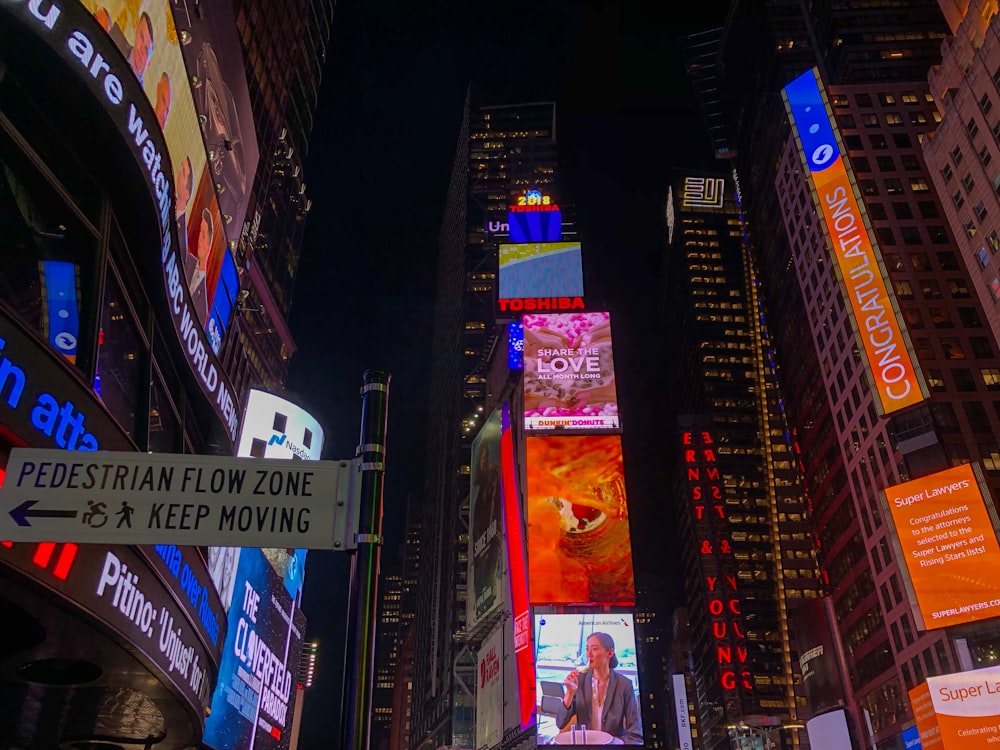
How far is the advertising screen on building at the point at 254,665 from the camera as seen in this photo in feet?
39.5

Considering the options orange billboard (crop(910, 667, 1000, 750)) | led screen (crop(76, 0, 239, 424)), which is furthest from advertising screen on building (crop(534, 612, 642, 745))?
led screen (crop(76, 0, 239, 424))

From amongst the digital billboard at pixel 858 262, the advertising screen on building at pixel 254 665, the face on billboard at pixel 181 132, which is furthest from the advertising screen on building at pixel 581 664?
the face on billboard at pixel 181 132

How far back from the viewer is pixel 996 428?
73.2m

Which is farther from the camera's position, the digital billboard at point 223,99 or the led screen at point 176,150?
the digital billboard at point 223,99

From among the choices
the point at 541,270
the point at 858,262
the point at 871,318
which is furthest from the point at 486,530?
the point at 858,262

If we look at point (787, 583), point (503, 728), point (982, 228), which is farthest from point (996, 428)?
point (787, 583)

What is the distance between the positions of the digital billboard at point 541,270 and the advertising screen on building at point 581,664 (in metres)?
29.4

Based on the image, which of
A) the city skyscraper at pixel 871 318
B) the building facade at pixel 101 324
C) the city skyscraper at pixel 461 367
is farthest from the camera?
the city skyscraper at pixel 461 367

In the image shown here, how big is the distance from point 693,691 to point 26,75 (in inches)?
7778

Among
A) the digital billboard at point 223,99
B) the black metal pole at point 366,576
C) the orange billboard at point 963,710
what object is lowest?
the black metal pole at point 366,576

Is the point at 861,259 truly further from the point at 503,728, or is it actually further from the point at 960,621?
the point at 503,728

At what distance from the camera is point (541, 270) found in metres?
68.2

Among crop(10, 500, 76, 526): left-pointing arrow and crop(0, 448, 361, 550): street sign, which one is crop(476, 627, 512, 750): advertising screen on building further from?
crop(10, 500, 76, 526): left-pointing arrow

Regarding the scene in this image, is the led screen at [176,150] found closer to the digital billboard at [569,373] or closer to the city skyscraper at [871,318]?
the digital billboard at [569,373]
